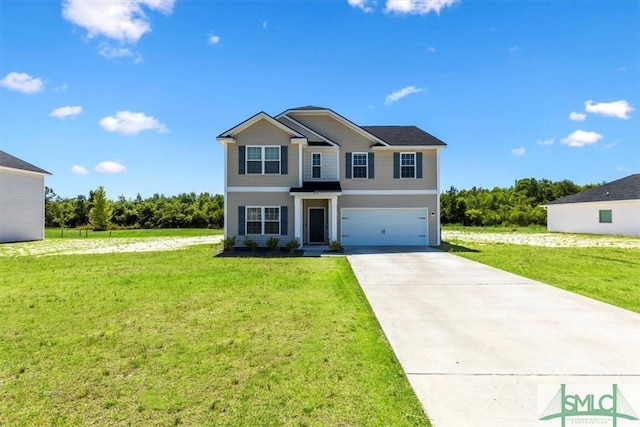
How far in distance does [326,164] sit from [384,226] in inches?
176

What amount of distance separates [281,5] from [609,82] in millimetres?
17310

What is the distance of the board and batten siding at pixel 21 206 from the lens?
21.3 meters

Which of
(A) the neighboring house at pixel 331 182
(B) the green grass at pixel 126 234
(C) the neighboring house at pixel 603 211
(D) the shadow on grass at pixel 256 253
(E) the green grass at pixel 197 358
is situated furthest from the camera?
(B) the green grass at pixel 126 234

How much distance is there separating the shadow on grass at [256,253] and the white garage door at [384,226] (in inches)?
141

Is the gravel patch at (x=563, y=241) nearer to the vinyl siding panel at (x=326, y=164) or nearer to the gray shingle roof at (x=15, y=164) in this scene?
the vinyl siding panel at (x=326, y=164)

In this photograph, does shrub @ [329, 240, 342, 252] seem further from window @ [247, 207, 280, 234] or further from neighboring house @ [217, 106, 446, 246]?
window @ [247, 207, 280, 234]

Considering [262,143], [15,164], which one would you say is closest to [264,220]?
[262,143]

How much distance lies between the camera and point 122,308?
6.29 metres

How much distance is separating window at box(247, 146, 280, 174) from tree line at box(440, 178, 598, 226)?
110ft

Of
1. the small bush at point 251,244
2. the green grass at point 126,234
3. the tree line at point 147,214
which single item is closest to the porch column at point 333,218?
the small bush at point 251,244

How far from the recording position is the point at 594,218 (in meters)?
29.0

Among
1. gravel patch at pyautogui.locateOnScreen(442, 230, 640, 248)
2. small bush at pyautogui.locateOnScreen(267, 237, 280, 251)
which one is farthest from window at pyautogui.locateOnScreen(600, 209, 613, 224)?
small bush at pyautogui.locateOnScreen(267, 237, 280, 251)

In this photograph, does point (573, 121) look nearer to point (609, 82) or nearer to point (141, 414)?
point (609, 82)

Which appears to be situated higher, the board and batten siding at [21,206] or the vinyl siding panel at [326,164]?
the vinyl siding panel at [326,164]
